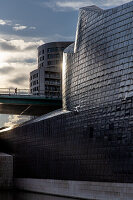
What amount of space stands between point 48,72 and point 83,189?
10010 centimetres

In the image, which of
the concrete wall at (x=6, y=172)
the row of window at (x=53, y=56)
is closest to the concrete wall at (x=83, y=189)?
the concrete wall at (x=6, y=172)

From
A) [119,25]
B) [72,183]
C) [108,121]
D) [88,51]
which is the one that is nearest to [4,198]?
[72,183]

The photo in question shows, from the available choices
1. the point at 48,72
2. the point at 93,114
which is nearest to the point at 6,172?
the point at 93,114

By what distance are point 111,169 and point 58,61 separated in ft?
383

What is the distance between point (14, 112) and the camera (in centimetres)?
8612

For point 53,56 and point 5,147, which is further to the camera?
point 53,56

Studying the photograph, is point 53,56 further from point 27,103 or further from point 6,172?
point 6,172

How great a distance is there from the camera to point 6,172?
57.6 m

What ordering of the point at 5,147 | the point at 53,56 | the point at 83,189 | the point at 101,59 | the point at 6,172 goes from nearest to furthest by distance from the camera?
the point at 83,189 < the point at 101,59 < the point at 6,172 < the point at 5,147 < the point at 53,56

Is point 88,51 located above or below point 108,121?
above

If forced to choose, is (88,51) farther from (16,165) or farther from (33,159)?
(16,165)

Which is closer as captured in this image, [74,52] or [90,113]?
[90,113]

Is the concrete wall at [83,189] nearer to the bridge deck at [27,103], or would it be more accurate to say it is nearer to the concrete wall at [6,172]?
the concrete wall at [6,172]

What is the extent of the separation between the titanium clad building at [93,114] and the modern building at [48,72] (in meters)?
78.1
